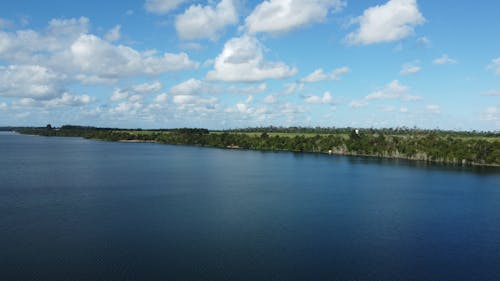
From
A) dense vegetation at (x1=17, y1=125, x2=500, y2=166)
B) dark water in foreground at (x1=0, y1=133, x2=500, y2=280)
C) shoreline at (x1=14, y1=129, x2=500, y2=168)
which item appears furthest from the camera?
shoreline at (x1=14, y1=129, x2=500, y2=168)

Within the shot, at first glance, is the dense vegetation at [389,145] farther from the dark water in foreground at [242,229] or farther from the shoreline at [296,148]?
the dark water in foreground at [242,229]

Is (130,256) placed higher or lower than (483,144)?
lower

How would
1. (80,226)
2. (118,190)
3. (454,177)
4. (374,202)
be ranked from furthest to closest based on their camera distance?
(454,177) → (118,190) → (374,202) → (80,226)

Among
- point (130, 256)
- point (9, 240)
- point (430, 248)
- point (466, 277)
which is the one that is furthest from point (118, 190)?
point (466, 277)

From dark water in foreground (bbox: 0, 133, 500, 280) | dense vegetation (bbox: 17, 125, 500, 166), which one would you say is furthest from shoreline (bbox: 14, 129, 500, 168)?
dark water in foreground (bbox: 0, 133, 500, 280)

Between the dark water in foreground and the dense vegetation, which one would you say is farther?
the dense vegetation

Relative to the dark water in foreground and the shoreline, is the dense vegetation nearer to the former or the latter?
the shoreline

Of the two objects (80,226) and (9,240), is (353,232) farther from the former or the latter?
(9,240)

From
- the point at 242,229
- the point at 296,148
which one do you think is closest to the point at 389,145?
the point at 296,148

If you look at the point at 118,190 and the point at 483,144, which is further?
the point at 483,144

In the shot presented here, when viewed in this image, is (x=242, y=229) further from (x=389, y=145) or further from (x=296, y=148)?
(x=296, y=148)
